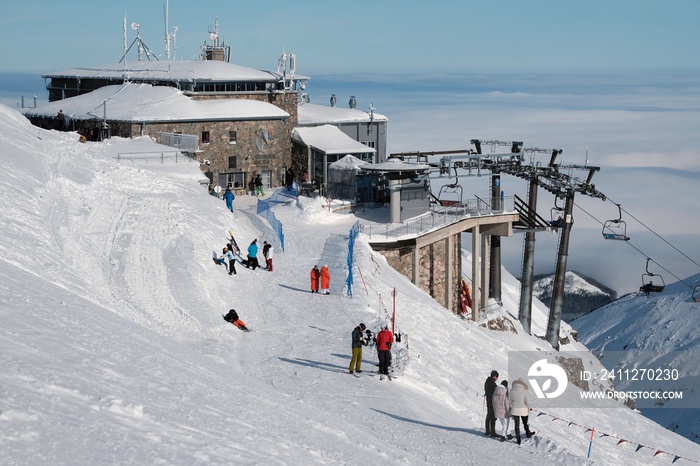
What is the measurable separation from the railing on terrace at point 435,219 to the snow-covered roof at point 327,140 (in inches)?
293

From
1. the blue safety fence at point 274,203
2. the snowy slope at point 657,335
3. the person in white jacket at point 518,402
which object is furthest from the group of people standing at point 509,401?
the snowy slope at point 657,335

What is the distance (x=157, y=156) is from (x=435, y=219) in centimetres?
1247

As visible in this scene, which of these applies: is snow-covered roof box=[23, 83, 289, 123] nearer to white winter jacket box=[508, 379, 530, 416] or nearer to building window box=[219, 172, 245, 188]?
building window box=[219, 172, 245, 188]

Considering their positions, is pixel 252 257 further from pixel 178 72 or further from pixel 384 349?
pixel 178 72

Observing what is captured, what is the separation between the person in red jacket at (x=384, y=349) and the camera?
2080 centimetres

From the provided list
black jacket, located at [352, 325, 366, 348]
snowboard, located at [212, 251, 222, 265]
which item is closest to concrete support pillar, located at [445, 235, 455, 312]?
snowboard, located at [212, 251, 222, 265]

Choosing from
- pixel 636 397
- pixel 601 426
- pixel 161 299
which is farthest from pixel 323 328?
pixel 636 397

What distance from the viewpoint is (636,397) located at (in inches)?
1928

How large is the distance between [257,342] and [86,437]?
36.4 feet

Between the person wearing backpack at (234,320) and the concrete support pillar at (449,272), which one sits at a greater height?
the person wearing backpack at (234,320)

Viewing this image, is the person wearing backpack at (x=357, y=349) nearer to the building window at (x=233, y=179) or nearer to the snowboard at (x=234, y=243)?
the snowboard at (x=234, y=243)

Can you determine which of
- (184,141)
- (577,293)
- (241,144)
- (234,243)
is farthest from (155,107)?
(577,293)

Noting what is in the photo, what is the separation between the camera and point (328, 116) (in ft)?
182

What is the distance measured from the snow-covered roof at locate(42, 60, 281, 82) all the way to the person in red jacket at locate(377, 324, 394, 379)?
102ft
